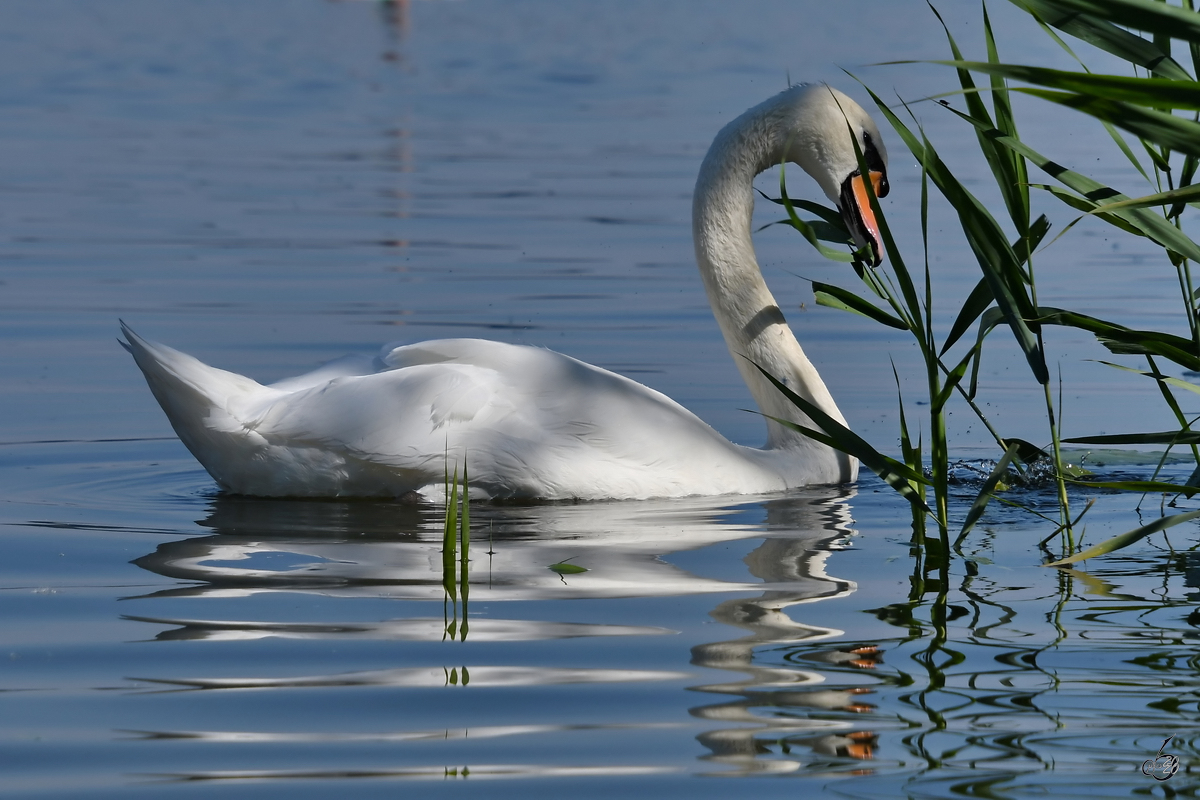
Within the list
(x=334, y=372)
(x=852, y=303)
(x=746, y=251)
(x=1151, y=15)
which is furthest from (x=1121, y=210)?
(x=334, y=372)

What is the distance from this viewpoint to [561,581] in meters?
4.32

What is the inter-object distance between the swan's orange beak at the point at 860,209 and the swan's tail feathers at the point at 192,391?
216 cm

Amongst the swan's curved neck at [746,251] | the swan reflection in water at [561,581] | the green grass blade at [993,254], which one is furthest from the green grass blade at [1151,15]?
the swan's curved neck at [746,251]

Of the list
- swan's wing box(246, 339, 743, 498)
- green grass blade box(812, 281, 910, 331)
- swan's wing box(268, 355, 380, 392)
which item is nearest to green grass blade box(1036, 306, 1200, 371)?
green grass blade box(812, 281, 910, 331)

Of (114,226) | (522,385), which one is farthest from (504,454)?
(114,226)

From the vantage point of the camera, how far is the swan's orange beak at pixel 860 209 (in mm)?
5883

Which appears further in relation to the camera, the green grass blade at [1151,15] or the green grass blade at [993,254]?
the green grass blade at [993,254]

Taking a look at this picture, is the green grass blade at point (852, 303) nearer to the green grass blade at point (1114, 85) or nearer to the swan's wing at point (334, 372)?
the green grass blade at point (1114, 85)

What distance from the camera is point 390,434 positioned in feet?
17.1

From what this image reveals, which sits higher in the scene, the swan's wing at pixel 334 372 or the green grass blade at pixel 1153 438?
the swan's wing at pixel 334 372

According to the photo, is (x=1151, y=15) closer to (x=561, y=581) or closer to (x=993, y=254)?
(x=993, y=254)

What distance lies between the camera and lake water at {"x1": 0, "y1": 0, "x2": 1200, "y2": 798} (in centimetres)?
301

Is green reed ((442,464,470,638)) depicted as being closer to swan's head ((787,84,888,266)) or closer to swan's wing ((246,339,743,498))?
swan's wing ((246,339,743,498))

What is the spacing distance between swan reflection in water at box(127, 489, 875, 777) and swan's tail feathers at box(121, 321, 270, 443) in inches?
11.2
